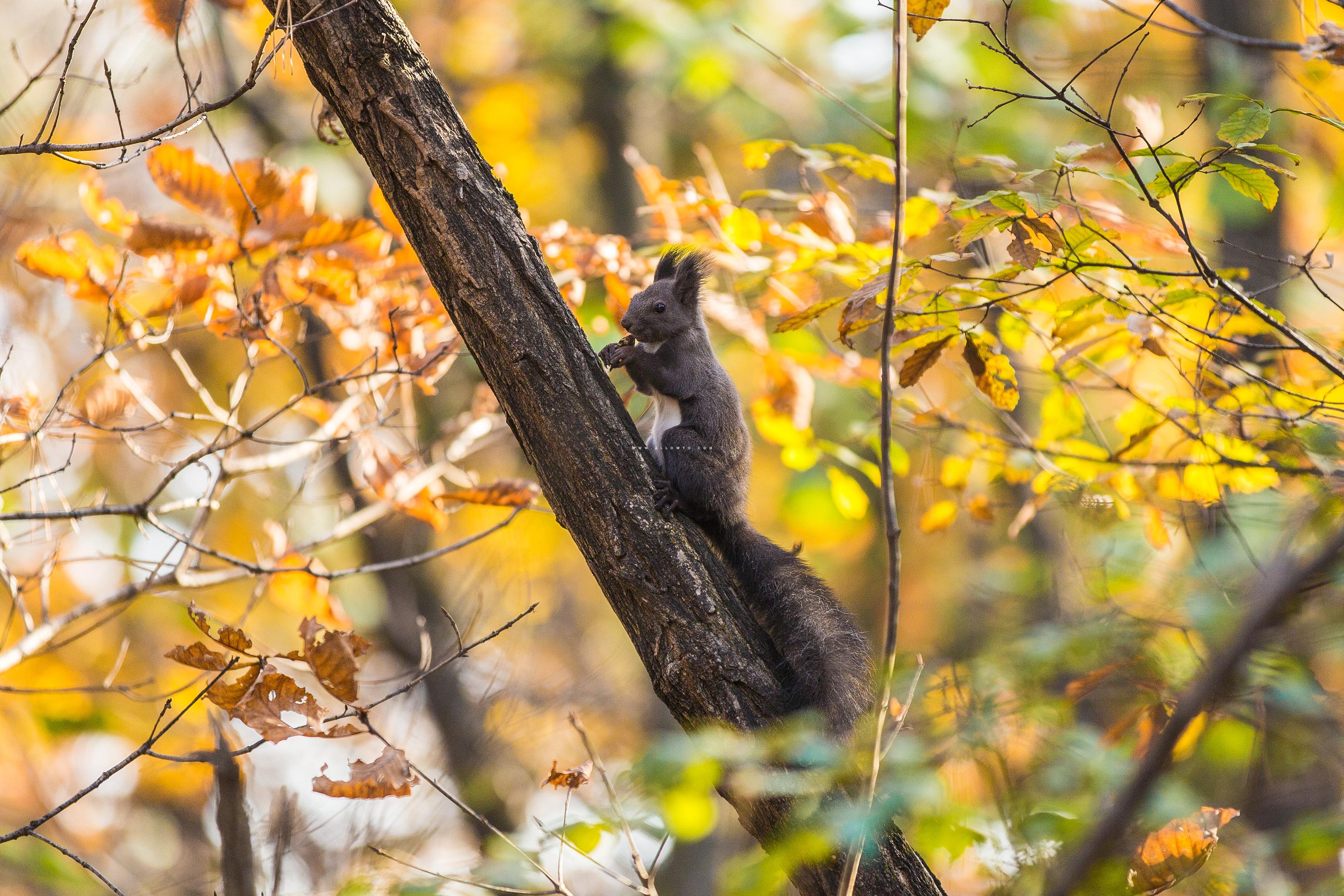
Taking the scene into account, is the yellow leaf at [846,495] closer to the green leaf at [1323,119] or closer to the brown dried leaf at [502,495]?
the brown dried leaf at [502,495]

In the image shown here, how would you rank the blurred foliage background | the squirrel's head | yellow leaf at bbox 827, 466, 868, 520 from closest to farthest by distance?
1. the blurred foliage background
2. yellow leaf at bbox 827, 466, 868, 520
3. the squirrel's head

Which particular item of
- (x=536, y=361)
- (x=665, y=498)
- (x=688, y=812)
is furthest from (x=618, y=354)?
(x=688, y=812)

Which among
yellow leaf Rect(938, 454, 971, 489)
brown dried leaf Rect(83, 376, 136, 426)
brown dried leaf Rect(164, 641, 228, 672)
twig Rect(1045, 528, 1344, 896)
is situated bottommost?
twig Rect(1045, 528, 1344, 896)

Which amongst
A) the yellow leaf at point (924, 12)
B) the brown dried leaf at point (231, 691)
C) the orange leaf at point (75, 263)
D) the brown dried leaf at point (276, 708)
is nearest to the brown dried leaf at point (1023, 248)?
the yellow leaf at point (924, 12)

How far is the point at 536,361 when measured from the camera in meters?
2.63

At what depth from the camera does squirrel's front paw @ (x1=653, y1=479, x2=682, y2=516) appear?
279 centimetres

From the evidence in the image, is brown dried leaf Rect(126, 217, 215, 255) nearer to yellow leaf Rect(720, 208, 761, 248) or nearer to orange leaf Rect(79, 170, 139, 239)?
orange leaf Rect(79, 170, 139, 239)

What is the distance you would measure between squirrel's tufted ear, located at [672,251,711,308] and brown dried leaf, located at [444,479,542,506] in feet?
5.02

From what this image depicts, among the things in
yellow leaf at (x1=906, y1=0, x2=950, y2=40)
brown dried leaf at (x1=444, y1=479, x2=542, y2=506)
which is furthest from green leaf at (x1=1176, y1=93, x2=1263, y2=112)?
brown dried leaf at (x1=444, y1=479, x2=542, y2=506)

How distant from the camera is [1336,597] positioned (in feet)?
5.08

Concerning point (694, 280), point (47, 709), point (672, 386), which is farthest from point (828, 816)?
point (47, 709)

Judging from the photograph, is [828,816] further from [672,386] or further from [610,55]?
[610,55]

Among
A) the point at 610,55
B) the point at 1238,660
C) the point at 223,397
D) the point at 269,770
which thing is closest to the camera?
the point at 1238,660

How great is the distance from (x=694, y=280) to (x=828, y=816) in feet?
10.1
